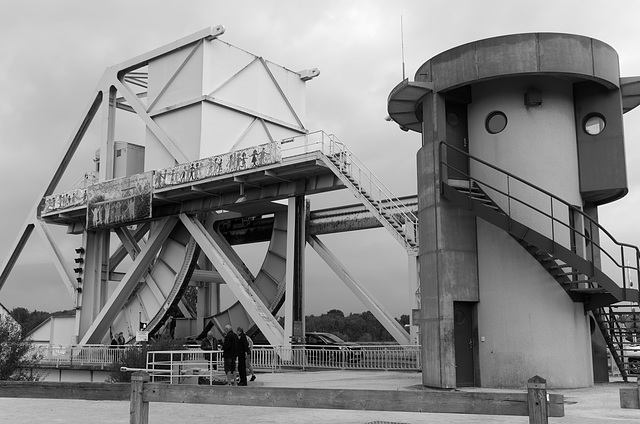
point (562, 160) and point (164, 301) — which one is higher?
point (562, 160)

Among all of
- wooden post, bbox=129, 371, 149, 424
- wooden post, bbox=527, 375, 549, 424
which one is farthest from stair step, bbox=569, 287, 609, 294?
wooden post, bbox=129, 371, 149, 424

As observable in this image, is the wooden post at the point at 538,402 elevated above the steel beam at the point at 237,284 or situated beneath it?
situated beneath

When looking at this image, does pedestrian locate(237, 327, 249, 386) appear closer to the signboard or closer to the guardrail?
the guardrail

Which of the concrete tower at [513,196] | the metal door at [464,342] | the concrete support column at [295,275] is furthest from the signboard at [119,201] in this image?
the metal door at [464,342]

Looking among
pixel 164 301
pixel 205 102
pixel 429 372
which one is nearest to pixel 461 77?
pixel 429 372

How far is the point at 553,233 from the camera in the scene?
17422 mm

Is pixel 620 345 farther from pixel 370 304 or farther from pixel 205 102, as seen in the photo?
pixel 205 102

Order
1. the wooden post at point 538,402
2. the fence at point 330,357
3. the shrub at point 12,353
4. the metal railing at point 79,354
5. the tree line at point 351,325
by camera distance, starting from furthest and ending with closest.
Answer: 1. the tree line at point 351,325
2. the metal railing at point 79,354
3. the fence at point 330,357
4. the shrub at point 12,353
5. the wooden post at point 538,402

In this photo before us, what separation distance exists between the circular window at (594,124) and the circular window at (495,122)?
2195mm

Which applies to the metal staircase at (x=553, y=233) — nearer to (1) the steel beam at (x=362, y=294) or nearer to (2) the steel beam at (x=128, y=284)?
(1) the steel beam at (x=362, y=294)

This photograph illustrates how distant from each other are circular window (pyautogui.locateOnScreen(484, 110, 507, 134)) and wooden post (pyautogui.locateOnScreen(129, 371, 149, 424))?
1245 cm

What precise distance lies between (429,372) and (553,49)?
8.52m

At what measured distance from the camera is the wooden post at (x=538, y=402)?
7.74m

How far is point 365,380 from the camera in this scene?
22.6m
